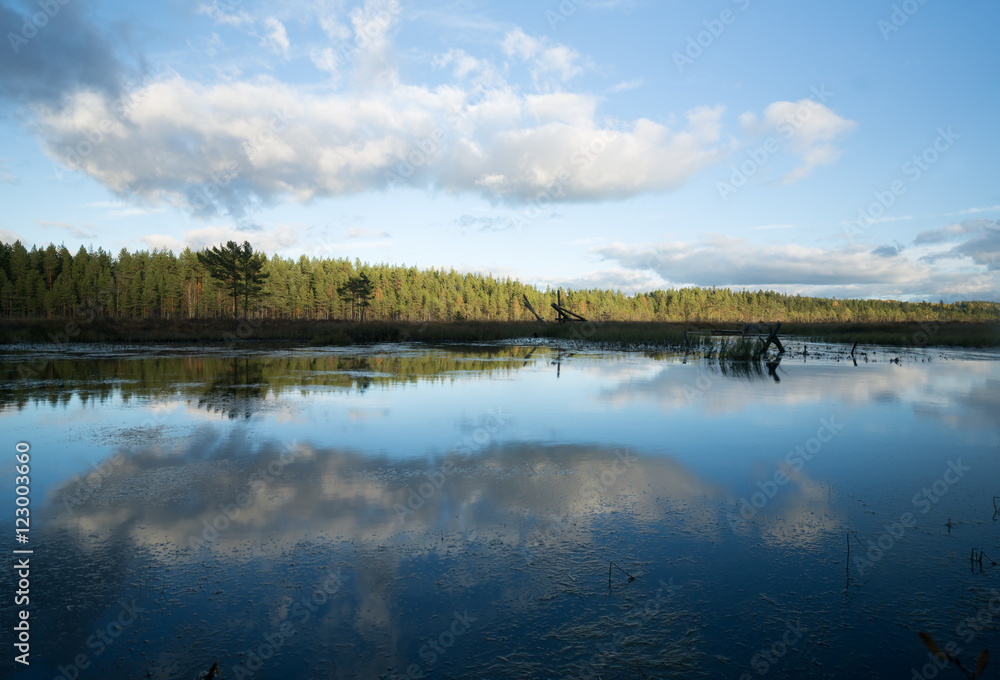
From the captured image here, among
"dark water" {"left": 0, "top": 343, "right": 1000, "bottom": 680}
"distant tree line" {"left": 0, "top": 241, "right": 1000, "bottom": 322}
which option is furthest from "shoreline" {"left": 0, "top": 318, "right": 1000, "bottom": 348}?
"dark water" {"left": 0, "top": 343, "right": 1000, "bottom": 680}

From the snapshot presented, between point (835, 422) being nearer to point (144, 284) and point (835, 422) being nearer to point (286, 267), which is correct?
point (144, 284)

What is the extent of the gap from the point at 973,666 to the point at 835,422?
9531mm

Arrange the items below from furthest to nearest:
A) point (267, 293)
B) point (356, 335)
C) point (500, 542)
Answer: point (267, 293) < point (356, 335) < point (500, 542)

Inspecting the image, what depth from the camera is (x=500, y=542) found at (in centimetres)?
584

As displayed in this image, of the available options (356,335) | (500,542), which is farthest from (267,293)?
(500,542)

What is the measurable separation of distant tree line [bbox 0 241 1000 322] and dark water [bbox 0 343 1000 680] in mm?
61603

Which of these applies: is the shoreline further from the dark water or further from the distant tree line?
the dark water

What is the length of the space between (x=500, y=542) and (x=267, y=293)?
3887 inches

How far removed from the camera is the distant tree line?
3482 inches

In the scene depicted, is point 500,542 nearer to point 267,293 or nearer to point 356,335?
point 356,335

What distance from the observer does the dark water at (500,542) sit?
408 centimetres

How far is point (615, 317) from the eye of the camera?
6506 inches

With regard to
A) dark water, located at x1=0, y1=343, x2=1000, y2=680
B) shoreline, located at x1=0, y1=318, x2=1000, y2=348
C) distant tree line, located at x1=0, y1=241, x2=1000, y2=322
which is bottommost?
dark water, located at x1=0, y1=343, x2=1000, y2=680

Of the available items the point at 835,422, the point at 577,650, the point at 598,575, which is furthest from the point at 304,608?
the point at 835,422
